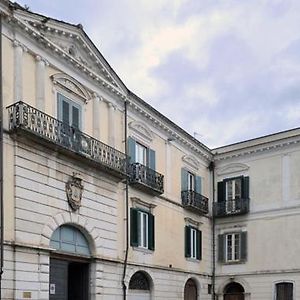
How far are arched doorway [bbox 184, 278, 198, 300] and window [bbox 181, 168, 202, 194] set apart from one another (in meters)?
4.45

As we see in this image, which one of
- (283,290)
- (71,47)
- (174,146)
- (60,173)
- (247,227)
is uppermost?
(71,47)

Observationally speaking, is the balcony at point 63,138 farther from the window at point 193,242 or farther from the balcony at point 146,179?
the window at point 193,242

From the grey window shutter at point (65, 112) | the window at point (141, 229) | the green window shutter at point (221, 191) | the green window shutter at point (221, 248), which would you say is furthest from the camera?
the green window shutter at point (221, 191)

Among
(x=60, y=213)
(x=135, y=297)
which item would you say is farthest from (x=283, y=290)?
(x=60, y=213)

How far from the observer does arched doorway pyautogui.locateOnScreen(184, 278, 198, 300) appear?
26.8 m

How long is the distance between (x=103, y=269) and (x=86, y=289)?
0.93 meters

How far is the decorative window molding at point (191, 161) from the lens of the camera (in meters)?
27.9

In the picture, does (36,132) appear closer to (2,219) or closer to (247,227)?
(2,219)

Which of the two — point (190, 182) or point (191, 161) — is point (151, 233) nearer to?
point (190, 182)

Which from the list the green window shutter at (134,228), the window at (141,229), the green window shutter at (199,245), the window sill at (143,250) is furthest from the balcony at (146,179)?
the green window shutter at (199,245)

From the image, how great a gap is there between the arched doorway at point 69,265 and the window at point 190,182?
28.1ft

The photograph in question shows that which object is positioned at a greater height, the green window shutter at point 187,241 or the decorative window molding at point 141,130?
the decorative window molding at point 141,130

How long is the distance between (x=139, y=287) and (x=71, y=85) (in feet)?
29.0

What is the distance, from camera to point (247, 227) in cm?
2873
